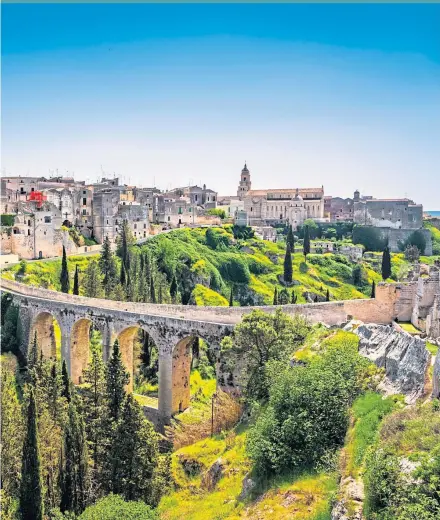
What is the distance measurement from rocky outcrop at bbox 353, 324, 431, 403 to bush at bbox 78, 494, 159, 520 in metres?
7.54

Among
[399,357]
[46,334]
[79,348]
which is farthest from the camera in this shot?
[46,334]

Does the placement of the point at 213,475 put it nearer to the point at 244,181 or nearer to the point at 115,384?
the point at 115,384

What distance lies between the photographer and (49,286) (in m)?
42.7

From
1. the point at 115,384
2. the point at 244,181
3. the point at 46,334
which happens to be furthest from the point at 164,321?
the point at 244,181

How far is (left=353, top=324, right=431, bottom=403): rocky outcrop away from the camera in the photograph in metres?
13.8

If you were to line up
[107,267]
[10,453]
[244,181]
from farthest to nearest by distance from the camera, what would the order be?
[244,181]
[107,267]
[10,453]

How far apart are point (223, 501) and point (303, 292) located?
43.8 meters

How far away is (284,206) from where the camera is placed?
88.9 meters

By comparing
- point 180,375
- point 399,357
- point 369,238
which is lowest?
point 180,375

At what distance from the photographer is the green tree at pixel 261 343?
19875 millimetres

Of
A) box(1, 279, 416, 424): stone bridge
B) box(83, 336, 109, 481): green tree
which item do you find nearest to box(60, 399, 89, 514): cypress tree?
box(83, 336, 109, 481): green tree

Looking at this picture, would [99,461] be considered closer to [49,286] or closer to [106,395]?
[106,395]

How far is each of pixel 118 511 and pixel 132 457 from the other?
8.67ft

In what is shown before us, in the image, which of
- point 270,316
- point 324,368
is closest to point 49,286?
point 270,316
